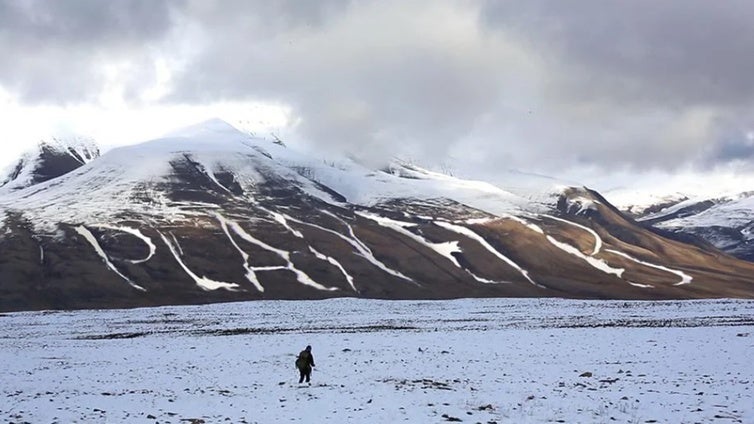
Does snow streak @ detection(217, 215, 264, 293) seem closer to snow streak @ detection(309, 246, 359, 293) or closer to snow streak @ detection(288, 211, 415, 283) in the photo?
snow streak @ detection(309, 246, 359, 293)

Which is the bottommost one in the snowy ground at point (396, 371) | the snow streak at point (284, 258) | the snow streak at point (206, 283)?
the snowy ground at point (396, 371)

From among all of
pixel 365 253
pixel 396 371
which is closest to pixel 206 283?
pixel 365 253

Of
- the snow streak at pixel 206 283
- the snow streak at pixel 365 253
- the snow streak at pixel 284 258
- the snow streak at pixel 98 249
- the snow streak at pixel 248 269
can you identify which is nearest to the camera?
the snow streak at pixel 206 283

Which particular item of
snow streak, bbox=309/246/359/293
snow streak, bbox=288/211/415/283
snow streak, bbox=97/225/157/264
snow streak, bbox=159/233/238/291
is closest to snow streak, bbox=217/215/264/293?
snow streak, bbox=159/233/238/291

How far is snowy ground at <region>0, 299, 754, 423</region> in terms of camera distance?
75.3 ft

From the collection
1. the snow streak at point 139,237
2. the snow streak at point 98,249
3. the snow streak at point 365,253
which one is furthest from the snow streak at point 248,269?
the snow streak at point 365,253

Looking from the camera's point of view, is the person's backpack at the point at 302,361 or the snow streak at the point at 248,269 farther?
the snow streak at the point at 248,269

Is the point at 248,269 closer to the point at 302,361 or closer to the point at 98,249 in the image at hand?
the point at 98,249

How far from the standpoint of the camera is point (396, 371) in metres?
33.5

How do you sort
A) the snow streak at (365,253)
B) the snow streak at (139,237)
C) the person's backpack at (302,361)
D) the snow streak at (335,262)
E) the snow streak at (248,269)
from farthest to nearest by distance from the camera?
1. the snow streak at (365,253)
2. the snow streak at (139,237)
3. the snow streak at (335,262)
4. the snow streak at (248,269)
5. the person's backpack at (302,361)

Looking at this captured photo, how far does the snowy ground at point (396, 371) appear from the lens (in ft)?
75.3

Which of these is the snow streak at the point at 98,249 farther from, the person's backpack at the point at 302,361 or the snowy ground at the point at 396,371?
the person's backpack at the point at 302,361

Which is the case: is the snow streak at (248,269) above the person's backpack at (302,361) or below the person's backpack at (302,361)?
above

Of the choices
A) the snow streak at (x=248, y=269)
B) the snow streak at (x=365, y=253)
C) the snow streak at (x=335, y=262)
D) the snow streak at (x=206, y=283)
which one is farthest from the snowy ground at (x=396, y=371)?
the snow streak at (x=365, y=253)
